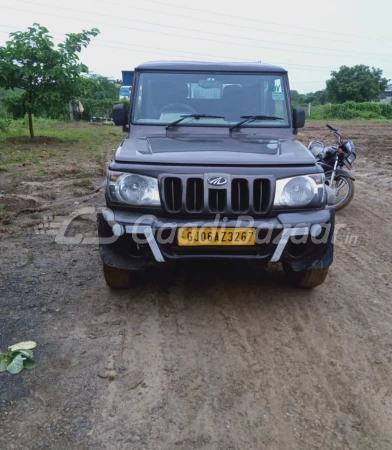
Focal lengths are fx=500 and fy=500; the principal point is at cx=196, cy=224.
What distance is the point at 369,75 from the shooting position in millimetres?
51219

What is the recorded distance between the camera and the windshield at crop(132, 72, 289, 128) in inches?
177

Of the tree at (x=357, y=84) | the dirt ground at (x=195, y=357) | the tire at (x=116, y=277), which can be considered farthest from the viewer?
the tree at (x=357, y=84)

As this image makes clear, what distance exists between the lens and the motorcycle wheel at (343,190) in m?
6.94

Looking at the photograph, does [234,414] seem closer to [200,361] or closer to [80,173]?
[200,361]

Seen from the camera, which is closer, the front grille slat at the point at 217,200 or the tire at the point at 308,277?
the front grille slat at the point at 217,200

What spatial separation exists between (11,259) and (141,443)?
2.94 meters

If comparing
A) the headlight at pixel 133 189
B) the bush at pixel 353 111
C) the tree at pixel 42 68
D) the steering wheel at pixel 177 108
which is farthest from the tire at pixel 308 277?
the bush at pixel 353 111

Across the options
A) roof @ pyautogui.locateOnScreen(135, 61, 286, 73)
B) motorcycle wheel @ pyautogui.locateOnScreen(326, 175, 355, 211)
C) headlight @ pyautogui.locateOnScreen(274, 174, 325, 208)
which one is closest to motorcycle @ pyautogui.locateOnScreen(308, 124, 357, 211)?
motorcycle wheel @ pyautogui.locateOnScreen(326, 175, 355, 211)

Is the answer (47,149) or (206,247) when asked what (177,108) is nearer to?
(206,247)

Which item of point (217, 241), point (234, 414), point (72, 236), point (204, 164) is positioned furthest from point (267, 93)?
point (234, 414)

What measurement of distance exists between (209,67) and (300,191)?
1.86 meters

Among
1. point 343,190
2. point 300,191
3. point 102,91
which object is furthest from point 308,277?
point 102,91

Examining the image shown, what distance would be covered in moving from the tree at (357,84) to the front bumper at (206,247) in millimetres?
51342

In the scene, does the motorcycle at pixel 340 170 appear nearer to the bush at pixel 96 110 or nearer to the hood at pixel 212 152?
the hood at pixel 212 152
